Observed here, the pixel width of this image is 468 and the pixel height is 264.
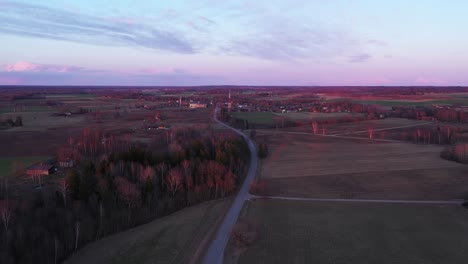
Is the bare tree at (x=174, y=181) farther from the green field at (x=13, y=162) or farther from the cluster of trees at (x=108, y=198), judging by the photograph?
the green field at (x=13, y=162)

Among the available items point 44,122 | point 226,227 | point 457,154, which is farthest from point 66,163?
point 457,154

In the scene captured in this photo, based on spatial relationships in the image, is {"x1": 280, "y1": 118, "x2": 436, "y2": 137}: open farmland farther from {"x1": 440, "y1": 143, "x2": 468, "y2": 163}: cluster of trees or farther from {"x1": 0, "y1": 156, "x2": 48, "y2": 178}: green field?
{"x1": 0, "y1": 156, "x2": 48, "y2": 178}: green field

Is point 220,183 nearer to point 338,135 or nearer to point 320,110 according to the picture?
point 338,135

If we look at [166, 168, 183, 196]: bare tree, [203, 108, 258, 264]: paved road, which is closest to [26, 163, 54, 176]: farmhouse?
[166, 168, 183, 196]: bare tree

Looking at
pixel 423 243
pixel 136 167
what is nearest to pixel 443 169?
pixel 423 243

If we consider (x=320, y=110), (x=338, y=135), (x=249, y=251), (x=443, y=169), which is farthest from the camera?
(x=320, y=110)

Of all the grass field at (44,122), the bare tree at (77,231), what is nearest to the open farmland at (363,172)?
the bare tree at (77,231)

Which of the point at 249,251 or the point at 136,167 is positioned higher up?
the point at 136,167
